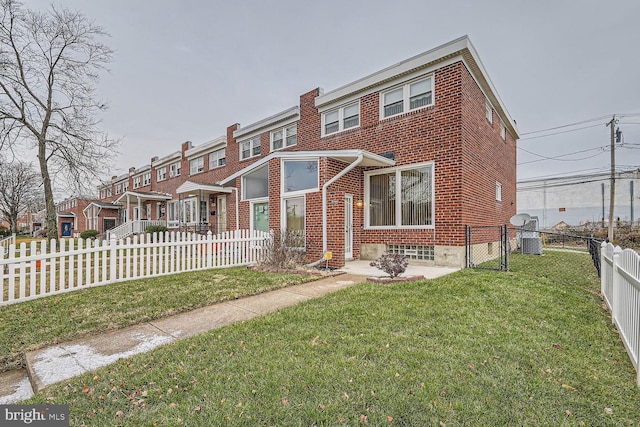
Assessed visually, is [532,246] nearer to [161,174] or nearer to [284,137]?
[284,137]

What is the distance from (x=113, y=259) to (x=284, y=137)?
1016 cm

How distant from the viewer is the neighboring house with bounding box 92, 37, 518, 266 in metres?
8.85

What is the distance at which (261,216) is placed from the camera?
37.2 ft

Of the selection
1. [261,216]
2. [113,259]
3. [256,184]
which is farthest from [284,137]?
[113,259]

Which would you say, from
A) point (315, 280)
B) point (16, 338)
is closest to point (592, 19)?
point (315, 280)

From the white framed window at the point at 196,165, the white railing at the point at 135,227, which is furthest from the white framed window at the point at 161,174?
the white railing at the point at 135,227

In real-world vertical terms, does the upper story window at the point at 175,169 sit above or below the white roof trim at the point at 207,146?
below

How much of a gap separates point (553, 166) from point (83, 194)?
4042 centimetres

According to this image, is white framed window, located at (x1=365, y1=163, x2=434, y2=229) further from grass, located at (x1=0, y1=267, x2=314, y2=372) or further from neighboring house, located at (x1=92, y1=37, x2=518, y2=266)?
grass, located at (x1=0, y1=267, x2=314, y2=372)

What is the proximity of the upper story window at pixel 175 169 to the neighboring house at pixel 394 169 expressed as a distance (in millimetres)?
13182

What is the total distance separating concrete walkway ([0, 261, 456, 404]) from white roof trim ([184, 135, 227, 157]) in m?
15.6

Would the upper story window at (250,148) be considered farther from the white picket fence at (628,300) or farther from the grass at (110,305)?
the white picket fence at (628,300)

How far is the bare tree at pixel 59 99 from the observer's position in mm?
14281

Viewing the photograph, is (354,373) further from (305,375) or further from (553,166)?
(553,166)
